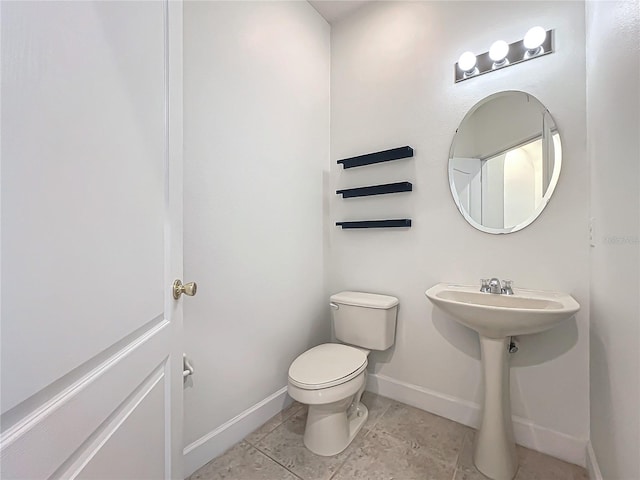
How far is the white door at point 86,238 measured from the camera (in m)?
0.36

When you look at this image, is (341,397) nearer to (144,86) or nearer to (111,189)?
(111,189)

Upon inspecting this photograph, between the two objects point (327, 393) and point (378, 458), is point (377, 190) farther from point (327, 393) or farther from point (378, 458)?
point (378, 458)

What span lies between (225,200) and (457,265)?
4.43 ft

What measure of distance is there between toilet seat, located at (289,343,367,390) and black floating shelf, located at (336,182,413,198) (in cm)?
101

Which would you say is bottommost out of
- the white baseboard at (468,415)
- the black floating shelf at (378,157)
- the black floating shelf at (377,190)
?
the white baseboard at (468,415)

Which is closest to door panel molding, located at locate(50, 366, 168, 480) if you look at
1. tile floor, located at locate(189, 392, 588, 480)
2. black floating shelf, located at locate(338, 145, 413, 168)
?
tile floor, located at locate(189, 392, 588, 480)

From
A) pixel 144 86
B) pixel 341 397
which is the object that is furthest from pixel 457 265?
pixel 144 86

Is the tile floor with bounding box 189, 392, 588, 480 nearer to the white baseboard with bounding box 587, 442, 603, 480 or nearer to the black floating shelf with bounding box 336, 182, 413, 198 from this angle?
the white baseboard with bounding box 587, 442, 603, 480

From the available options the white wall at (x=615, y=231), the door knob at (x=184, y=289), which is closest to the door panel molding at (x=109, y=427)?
the door knob at (x=184, y=289)

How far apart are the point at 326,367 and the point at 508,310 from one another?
0.89m

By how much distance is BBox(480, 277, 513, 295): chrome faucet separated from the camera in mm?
1440

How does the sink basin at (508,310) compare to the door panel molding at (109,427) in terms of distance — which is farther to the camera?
the sink basin at (508,310)

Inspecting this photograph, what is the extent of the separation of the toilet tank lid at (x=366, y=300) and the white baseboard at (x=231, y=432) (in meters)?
0.66

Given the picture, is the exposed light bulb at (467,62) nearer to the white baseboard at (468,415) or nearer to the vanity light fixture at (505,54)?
the vanity light fixture at (505,54)
